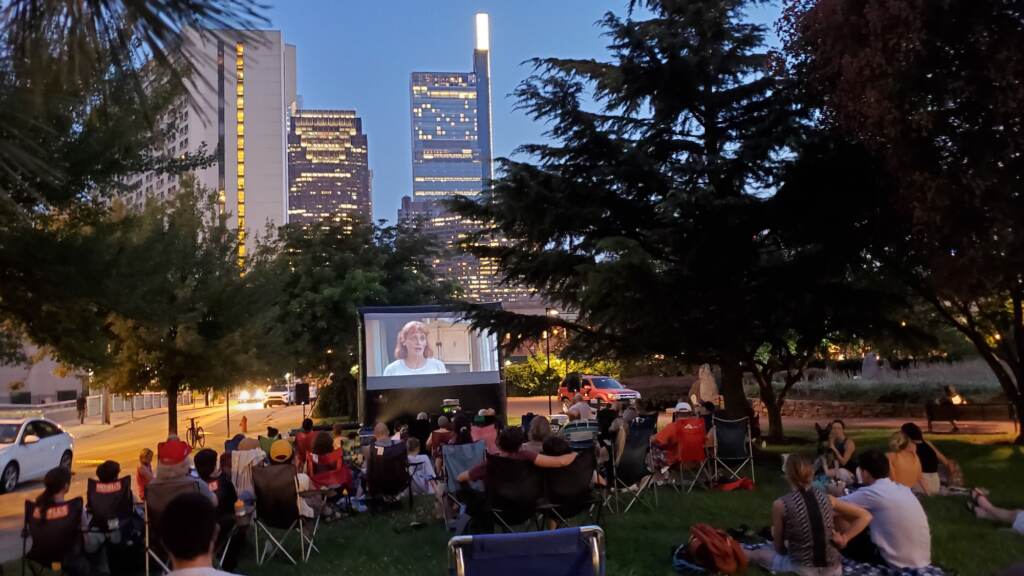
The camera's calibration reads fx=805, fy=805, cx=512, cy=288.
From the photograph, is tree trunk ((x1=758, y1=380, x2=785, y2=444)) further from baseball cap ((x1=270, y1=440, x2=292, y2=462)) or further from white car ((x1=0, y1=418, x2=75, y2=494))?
white car ((x1=0, y1=418, x2=75, y2=494))

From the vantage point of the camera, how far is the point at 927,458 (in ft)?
29.0

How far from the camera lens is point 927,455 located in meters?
8.82

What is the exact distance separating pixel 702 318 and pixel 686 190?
90.5 inches

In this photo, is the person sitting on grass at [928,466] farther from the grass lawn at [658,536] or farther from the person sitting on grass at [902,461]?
the person sitting on grass at [902,461]

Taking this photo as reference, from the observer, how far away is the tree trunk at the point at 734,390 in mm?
13969

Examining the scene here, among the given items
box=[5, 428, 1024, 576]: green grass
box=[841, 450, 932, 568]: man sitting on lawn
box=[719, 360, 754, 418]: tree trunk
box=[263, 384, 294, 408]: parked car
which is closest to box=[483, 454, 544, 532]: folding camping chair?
box=[5, 428, 1024, 576]: green grass

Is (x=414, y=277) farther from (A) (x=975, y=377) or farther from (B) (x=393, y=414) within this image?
(A) (x=975, y=377)

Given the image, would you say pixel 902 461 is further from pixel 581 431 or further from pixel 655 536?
pixel 581 431

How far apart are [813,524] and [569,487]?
2.08 meters

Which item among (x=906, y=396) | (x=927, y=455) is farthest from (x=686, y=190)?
(x=906, y=396)

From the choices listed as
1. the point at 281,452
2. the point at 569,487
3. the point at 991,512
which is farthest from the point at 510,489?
the point at 991,512

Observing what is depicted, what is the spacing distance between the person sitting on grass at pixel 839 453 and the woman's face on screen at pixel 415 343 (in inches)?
434

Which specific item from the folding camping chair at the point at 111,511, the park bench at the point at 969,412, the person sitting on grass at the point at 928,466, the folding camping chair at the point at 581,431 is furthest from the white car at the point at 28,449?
the park bench at the point at 969,412

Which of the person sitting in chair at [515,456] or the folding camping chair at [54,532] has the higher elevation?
the person sitting in chair at [515,456]
